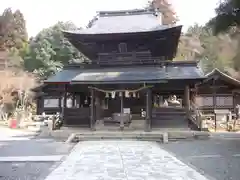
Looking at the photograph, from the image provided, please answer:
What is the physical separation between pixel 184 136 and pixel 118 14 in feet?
37.0

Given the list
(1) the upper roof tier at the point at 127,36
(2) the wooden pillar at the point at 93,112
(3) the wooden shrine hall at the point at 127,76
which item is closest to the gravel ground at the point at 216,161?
(3) the wooden shrine hall at the point at 127,76

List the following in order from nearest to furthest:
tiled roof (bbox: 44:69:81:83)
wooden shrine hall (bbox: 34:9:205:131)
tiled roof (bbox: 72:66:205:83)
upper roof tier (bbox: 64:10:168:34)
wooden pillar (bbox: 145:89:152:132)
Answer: tiled roof (bbox: 72:66:205:83) → wooden pillar (bbox: 145:89:152:132) → wooden shrine hall (bbox: 34:9:205:131) → tiled roof (bbox: 44:69:81:83) → upper roof tier (bbox: 64:10:168:34)

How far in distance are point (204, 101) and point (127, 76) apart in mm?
13217

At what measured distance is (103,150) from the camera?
1226cm

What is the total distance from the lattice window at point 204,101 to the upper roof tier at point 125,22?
932cm

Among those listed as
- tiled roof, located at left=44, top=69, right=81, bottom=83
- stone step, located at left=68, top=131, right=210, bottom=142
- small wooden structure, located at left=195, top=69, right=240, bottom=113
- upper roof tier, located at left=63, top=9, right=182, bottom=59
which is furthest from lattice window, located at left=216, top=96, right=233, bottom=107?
tiled roof, located at left=44, top=69, right=81, bottom=83

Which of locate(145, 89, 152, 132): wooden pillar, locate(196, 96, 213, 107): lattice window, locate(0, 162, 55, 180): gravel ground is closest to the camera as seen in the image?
locate(0, 162, 55, 180): gravel ground

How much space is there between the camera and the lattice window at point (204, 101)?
2911 cm

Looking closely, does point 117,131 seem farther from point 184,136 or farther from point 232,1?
point 232,1

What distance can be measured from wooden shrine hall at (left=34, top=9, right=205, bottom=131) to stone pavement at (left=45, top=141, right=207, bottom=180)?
7339 millimetres

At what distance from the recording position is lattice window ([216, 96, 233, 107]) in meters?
29.0

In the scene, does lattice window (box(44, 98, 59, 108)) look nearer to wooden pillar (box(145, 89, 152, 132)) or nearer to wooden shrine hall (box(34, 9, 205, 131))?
wooden shrine hall (box(34, 9, 205, 131))

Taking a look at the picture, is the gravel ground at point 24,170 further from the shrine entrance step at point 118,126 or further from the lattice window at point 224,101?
the lattice window at point 224,101

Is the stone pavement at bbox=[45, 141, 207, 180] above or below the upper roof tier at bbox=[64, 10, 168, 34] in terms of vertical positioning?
below
